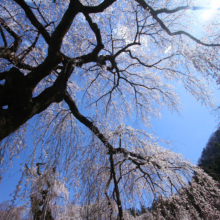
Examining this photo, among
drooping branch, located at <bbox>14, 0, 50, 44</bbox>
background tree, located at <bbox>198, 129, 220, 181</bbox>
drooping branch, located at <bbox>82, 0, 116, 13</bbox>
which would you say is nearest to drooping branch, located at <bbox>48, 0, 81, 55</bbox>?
drooping branch, located at <bbox>82, 0, 116, 13</bbox>

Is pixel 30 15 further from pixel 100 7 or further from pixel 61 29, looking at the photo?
pixel 100 7

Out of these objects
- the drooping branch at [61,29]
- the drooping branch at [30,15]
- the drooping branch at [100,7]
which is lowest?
the drooping branch at [61,29]

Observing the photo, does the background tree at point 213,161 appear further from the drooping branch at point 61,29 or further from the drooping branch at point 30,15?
the drooping branch at point 30,15

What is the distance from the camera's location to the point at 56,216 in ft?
11.8

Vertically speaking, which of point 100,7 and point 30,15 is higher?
point 30,15

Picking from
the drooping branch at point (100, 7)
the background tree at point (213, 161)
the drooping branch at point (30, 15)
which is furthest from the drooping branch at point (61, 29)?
the background tree at point (213, 161)

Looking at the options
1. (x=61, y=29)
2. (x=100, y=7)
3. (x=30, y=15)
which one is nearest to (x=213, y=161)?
(x=100, y=7)

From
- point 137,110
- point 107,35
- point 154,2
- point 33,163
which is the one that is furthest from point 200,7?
point 33,163

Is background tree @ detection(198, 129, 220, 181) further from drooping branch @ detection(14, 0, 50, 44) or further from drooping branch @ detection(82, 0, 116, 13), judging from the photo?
drooping branch @ detection(14, 0, 50, 44)

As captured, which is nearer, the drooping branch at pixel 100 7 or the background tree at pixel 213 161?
the drooping branch at pixel 100 7

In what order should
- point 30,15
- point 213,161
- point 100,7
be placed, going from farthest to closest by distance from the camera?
point 213,161
point 30,15
point 100,7

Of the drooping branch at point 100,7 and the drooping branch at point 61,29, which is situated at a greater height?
the drooping branch at point 100,7

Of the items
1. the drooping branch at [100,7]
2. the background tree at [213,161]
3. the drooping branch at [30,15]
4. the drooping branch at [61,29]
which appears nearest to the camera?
the drooping branch at [61,29]

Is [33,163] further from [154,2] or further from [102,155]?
[154,2]
